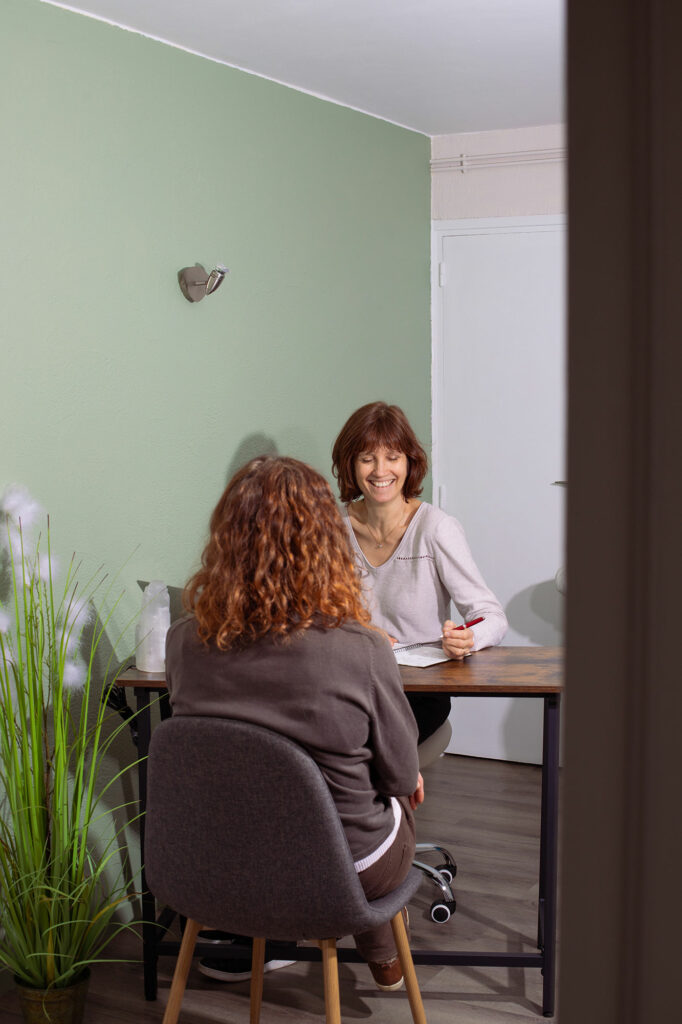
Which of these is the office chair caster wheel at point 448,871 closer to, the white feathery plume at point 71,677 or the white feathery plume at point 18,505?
the white feathery plume at point 71,677

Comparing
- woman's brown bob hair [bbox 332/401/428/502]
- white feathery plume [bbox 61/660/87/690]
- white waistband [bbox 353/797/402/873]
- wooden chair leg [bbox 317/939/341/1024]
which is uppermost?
woman's brown bob hair [bbox 332/401/428/502]

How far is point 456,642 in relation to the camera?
248 cm

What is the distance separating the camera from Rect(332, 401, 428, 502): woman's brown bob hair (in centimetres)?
287

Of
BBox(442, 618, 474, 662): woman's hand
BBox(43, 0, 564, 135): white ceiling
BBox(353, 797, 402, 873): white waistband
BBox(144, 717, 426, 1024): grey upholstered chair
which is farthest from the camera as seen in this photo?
BBox(43, 0, 564, 135): white ceiling

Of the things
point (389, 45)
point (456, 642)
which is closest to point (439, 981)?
point (456, 642)

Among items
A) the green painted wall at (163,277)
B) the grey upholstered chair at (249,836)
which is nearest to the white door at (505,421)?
the green painted wall at (163,277)

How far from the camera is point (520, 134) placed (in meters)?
4.17

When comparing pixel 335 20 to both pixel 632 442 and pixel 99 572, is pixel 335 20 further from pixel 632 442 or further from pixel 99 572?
pixel 632 442

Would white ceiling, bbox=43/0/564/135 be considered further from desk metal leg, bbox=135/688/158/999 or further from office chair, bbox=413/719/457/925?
office chair, bbox=413/719/457/925

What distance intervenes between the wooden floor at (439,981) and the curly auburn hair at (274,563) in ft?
3.96

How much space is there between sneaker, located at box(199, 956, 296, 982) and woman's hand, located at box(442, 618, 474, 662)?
971 mm

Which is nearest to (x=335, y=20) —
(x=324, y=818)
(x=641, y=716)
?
(x=324, y=818)

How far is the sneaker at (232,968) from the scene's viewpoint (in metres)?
2.55

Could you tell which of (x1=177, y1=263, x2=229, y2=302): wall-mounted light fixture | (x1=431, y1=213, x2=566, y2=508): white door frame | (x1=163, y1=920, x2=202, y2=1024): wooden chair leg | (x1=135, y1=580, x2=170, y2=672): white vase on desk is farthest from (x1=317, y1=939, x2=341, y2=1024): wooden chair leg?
(x1=431, y1=213, x2=566, y2=508): white door frame
